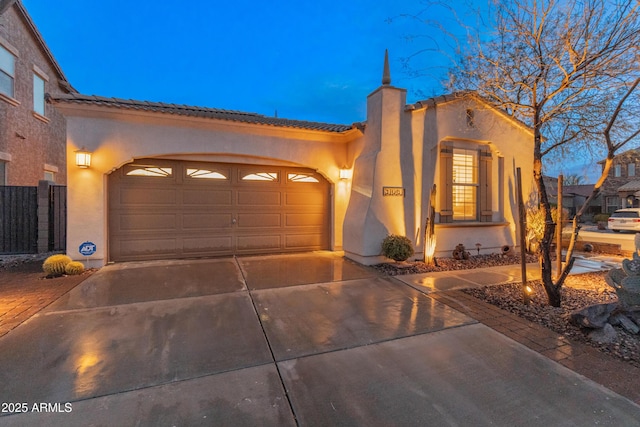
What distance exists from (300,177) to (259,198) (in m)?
1.28

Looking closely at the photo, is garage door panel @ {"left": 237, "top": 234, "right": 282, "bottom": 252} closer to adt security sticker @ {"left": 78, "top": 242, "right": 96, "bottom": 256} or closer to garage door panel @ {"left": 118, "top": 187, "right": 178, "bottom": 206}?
garage door panel @ {"left": 118, "top": 187, "right": 178, "bottom": 206}

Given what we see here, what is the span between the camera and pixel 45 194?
23.8 feet

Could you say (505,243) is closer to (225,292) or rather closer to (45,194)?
(225,292)

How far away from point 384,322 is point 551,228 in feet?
9.29

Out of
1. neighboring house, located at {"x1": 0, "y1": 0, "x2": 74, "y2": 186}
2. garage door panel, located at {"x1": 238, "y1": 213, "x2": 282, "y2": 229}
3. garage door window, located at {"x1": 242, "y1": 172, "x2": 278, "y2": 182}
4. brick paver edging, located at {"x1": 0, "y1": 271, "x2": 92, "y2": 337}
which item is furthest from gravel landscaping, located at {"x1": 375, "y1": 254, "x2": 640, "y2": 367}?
neighboring house, located at {"x1": 0, "y1": 0, "x2": 74, "y2": 186}

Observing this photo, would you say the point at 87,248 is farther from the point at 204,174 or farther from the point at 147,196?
the point at 204,174

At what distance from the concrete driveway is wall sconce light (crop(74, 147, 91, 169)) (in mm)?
2829

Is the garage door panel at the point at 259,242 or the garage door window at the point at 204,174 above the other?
the garage door window at the point at 204,174

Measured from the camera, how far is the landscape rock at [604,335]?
324 centimetres

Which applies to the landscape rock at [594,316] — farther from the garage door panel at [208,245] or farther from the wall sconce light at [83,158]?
the wall sconce light at [83,158]

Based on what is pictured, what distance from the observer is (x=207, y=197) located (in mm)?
7430

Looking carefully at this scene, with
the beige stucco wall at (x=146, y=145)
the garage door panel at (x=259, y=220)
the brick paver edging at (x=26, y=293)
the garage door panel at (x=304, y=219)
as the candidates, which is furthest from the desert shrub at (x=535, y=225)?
the brick paver edging at (x=26, y=293)

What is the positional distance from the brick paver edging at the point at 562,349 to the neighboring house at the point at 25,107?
35.8 feet

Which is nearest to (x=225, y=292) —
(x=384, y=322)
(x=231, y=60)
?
(x=384, y=322)
